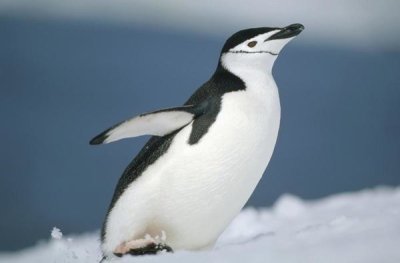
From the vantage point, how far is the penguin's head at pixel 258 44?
2.04 metres

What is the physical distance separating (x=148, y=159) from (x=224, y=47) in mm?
439

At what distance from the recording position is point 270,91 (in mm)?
2037

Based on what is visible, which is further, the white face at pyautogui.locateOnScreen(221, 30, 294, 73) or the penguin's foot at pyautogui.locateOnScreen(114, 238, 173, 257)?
the white face at pyautogui.locateOnScreen(221, 30, 294, 73)

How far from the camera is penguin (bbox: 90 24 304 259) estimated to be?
193cm

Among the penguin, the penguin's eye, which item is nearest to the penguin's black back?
the penguin

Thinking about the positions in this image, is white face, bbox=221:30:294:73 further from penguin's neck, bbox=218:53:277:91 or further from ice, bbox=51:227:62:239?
ice, bbox=51:227:62:239

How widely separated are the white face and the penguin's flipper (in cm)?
20

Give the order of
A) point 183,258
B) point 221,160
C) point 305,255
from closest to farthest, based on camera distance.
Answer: point 305,255 < point 183,258 < point 221,160

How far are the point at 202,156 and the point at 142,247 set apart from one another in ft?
1.06

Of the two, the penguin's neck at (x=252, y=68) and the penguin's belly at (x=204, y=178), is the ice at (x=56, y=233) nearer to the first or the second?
the penguin's belly at (x=204, y=178)

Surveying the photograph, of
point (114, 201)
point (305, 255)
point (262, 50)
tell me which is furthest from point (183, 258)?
point (262, 50)

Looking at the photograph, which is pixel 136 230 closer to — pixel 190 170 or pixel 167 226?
pixel 167 226

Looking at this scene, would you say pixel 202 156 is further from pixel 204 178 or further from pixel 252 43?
pixel 252 43

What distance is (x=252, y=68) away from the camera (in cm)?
205
